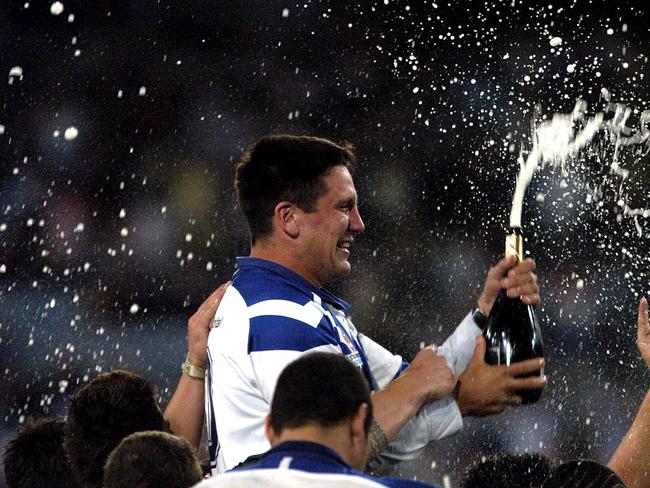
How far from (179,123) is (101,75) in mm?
617

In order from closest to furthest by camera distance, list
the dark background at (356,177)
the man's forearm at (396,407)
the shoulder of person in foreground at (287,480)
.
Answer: the shoulder of person in foreground at (287,480)
the man's forearm at (396,407)
the dark background at (356,177)

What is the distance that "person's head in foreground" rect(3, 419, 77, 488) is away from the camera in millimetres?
2322

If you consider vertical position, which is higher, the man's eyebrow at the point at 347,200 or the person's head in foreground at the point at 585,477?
the man's eyebrow at the point at 347,200

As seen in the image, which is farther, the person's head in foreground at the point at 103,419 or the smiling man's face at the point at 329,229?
the smiling man's face at the point at 329,229

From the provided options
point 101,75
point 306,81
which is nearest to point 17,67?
point 101,75

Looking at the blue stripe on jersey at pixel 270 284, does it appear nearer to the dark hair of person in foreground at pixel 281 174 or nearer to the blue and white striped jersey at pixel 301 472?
the dark hair of person in foreground at pixel 281 174

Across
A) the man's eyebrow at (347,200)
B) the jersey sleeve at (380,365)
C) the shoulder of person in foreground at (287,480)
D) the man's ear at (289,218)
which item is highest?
the man's eyebrow at (347,200)

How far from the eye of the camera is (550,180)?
711 centimetres

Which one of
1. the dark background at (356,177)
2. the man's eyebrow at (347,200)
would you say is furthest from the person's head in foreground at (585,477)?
the dark background at (356,177)

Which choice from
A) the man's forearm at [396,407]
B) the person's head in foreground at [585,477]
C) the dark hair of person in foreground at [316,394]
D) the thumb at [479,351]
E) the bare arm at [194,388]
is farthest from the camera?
the bare arm at [194,388]

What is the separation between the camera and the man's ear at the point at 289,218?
2.43 meters

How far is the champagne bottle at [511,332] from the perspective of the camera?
242 centimetres

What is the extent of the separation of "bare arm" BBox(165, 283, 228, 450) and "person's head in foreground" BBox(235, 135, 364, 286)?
0.35 m

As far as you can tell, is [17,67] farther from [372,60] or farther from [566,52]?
[566,52]
